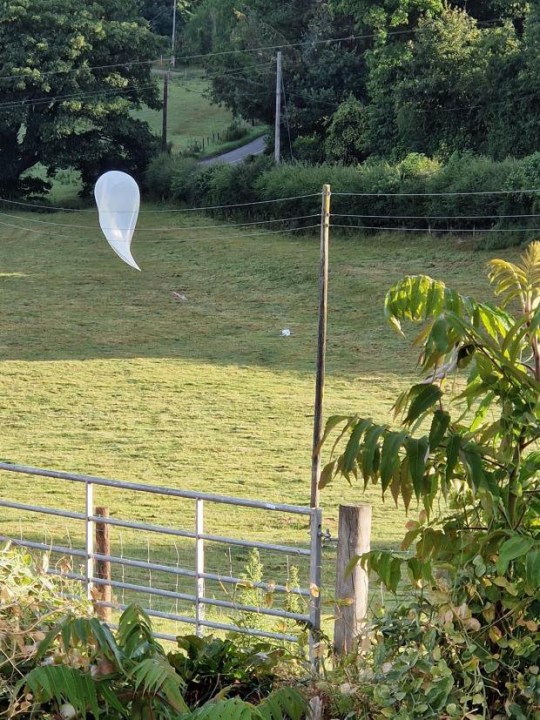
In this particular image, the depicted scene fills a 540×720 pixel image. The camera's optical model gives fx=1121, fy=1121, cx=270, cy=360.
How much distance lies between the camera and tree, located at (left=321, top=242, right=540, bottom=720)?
3.39 metres

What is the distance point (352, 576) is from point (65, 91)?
4284 cm

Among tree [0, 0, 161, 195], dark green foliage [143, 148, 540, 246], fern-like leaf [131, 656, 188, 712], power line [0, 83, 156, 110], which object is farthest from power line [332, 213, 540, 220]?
fern-like leaf [131, 656, 188, 712]

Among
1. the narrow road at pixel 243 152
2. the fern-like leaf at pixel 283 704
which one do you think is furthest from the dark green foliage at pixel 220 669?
the narrow road at pixel 243 152

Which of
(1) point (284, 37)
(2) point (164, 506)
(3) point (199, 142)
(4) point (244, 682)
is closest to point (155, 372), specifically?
(2) point (164, 506)

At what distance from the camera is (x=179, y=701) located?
358 cm

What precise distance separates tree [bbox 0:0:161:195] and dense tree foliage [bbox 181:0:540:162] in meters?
4.85

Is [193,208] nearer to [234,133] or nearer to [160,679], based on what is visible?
[234,133]

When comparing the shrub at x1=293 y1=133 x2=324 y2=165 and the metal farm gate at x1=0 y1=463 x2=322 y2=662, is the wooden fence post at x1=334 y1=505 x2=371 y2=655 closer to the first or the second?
the metal farm gate at x1=0 y1=463 x2=322 y2=662

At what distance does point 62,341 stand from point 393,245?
1178 centimetres

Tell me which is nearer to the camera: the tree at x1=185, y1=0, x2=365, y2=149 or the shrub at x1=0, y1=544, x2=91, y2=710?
the shrub at x1=0, y1=544, x2=91, y2=710

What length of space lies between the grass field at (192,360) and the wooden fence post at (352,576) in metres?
7.65

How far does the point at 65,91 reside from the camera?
45.0m

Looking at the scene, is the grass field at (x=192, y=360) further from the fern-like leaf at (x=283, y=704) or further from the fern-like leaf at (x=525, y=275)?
the fern-like leaf at (x=525, y=275)

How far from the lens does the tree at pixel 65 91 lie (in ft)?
147
